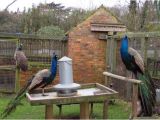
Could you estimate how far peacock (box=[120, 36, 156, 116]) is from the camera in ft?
23.1

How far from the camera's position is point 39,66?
12109 millimetres

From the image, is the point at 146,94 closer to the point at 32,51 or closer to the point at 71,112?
the point at 71,112

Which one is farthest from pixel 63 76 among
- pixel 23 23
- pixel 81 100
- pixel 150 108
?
pixel 23 23

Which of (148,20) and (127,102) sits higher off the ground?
(148,20)

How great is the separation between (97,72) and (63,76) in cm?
684

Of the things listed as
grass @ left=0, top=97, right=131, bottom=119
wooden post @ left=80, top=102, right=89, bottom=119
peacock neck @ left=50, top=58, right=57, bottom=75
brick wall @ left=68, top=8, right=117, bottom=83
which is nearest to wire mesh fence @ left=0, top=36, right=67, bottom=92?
brick wall @ left=68, top=8, right=117, bottom=83

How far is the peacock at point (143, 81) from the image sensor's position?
705 centimetres

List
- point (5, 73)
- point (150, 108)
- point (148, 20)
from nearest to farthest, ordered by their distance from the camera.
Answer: point (150, 108), point (5, 73), point (148, 20)

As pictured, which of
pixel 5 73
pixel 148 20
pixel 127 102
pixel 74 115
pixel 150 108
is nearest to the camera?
pixel 150 108

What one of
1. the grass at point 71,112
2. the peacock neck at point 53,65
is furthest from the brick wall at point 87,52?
the peacock neck at point 53,65

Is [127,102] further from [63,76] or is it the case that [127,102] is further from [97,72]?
[63,76]

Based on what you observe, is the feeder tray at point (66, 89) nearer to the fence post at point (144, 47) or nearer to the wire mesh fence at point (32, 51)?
the fence post at point (144, 47)

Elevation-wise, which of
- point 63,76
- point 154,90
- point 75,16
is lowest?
point 154,90

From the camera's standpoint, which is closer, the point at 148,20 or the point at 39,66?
the point at 39,66
